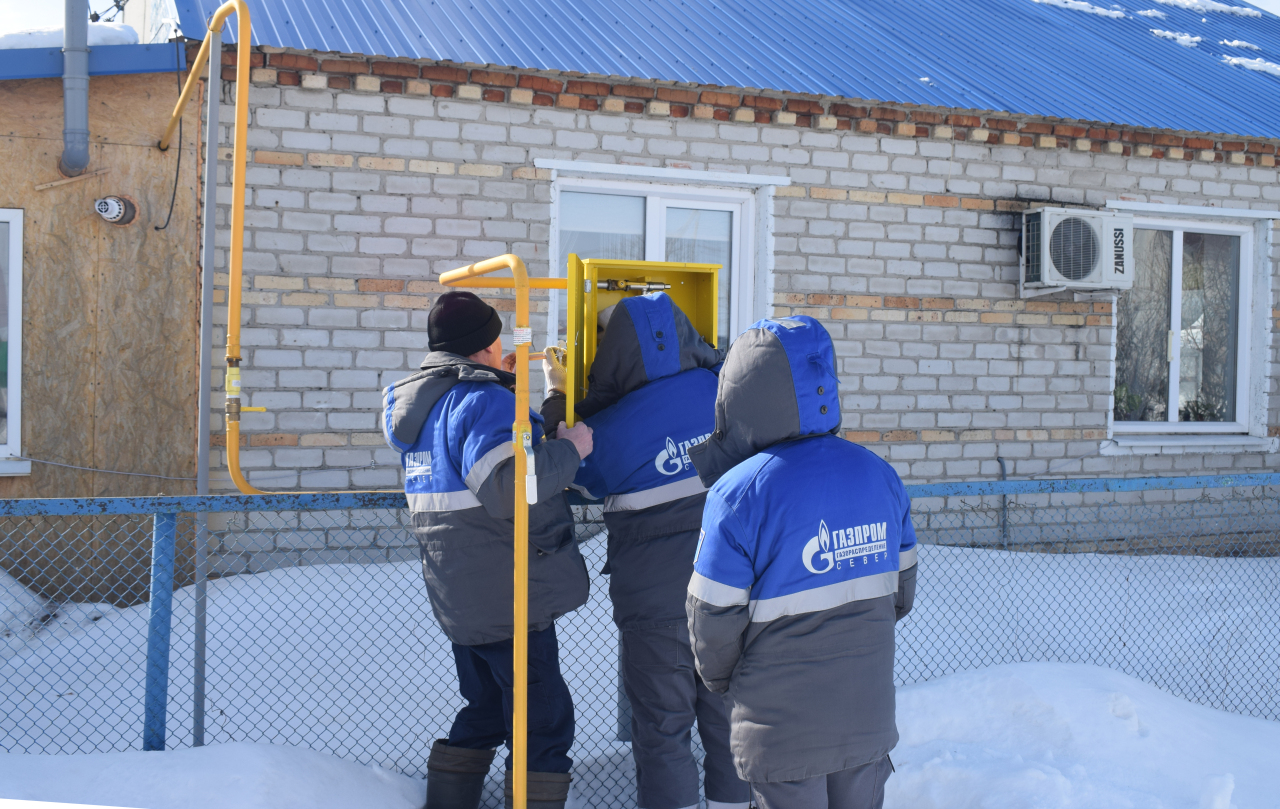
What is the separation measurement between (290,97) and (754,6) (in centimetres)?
341

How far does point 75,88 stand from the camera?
455 centimetres

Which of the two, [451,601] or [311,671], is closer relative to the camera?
[451,601]

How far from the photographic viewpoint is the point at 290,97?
4.82m

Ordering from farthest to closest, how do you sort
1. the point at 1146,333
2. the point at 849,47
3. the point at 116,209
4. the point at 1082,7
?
the point at 1082,7, the point at 1146,333, the point at 849,47, the point at 116,209

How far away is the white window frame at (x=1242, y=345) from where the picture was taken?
6539 mm

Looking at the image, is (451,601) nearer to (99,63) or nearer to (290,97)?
(290,97)

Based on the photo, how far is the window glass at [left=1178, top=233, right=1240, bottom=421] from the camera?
22.3ft

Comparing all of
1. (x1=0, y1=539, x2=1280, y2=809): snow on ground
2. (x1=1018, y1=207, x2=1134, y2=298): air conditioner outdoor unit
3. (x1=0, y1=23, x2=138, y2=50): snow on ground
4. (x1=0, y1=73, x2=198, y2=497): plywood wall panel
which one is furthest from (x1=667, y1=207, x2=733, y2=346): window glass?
(x1=0, y1=23, x2=138, y2=50): snow on ground

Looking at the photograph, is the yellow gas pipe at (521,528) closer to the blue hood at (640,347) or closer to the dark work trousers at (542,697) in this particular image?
the dark work trousers at (542,697)

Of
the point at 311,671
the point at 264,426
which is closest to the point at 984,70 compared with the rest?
the point at 264,426

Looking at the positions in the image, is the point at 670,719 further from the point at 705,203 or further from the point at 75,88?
the point at 75,88

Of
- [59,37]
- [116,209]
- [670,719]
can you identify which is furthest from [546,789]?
[59,37]

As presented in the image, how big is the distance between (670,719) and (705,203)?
12.7 ft

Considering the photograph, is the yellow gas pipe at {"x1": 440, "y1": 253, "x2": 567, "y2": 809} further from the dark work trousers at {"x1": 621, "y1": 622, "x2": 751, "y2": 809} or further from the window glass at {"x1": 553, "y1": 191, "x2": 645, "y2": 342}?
the window glass at {"x1": 553, "y1": 191, "x2": 645, "y2": 342}
